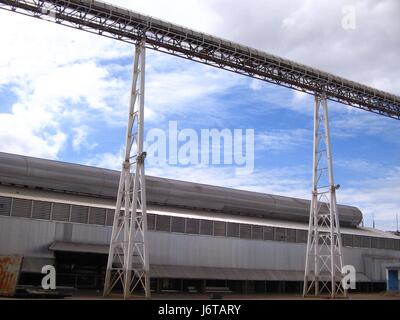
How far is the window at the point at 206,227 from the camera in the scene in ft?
138

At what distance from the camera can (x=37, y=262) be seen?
33.5 metres

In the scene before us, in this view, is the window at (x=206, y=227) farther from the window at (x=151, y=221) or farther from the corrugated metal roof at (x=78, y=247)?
the corrugated metal roof at (x=78, y=247)

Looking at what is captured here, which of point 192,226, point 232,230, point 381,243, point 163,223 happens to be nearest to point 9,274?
point 163,223

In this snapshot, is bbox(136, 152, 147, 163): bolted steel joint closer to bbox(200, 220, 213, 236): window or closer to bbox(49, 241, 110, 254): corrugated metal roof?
bbox(49, 241, 110, 254): corrugated metal roof

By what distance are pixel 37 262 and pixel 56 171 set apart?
9014 mm

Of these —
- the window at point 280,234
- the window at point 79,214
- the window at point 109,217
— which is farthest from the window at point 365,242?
the window at point 79,214

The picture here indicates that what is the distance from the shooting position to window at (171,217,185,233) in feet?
132

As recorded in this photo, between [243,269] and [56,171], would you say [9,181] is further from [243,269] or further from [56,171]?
[243,269]

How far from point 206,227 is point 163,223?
4270 mm

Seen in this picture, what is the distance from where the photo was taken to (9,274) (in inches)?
1020

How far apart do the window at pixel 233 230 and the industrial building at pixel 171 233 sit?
88 mm

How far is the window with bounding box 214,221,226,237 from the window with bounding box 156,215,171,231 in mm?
4758

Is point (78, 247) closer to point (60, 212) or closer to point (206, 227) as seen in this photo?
point (60, 212)

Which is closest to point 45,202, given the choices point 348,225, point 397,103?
point 397,103
